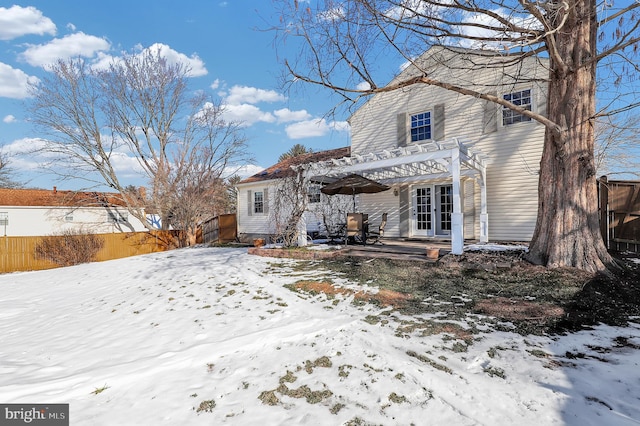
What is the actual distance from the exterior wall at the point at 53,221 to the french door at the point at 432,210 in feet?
60.6

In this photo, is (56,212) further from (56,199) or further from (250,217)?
(250,217)

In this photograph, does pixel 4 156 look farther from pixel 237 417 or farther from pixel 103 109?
pixel 237 417

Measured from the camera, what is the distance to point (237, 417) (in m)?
2.28

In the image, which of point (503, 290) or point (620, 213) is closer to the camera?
point (503, 290)

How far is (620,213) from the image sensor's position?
26.0 feet

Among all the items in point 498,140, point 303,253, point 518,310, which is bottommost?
point 518,310

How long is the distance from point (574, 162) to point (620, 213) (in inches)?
148

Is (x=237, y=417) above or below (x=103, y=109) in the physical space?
below

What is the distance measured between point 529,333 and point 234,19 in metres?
7.28

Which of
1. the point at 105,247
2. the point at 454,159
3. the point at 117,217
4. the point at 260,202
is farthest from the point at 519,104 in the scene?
the point at 117,217

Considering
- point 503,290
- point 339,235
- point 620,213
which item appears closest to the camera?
point 503,290

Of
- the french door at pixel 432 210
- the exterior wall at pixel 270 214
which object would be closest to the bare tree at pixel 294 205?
the exterior wall at pixel 270 214

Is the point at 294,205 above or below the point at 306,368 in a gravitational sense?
above

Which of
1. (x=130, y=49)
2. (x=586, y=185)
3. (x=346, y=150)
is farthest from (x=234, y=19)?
(x=130, y=49)
